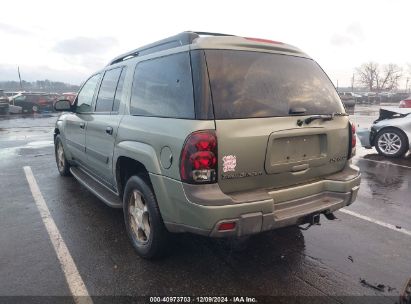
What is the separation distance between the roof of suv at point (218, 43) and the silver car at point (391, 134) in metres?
6.01

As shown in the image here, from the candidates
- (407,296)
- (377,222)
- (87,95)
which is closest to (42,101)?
(87,95)

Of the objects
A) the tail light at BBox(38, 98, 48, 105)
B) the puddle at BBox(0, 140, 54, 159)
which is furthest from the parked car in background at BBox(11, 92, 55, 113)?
the puddle at BBox(0, 140, 54, 159)

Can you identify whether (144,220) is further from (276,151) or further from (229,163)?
(276,151)

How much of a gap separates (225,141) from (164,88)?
2.78 ft

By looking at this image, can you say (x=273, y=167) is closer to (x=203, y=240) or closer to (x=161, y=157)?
(x=161, y=157)

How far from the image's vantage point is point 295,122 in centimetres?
293

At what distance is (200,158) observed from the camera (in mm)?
2512

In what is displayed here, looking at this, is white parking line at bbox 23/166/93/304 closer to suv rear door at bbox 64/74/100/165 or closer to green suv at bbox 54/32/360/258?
green suv at bbox 54/32/360/258

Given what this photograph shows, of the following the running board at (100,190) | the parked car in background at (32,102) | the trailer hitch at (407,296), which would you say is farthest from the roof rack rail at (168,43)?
the parked car in background at (32,102)

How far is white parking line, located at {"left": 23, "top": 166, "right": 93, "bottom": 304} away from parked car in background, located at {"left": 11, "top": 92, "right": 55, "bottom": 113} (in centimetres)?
2460

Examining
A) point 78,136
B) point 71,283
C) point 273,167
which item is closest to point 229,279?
point 273,167

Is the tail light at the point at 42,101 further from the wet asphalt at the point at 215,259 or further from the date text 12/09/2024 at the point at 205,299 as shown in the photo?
the date text 12/09/2024 at the point at 205,299

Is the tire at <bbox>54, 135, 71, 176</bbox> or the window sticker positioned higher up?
the window sticker

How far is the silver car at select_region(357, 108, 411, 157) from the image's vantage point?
8.17 metres
